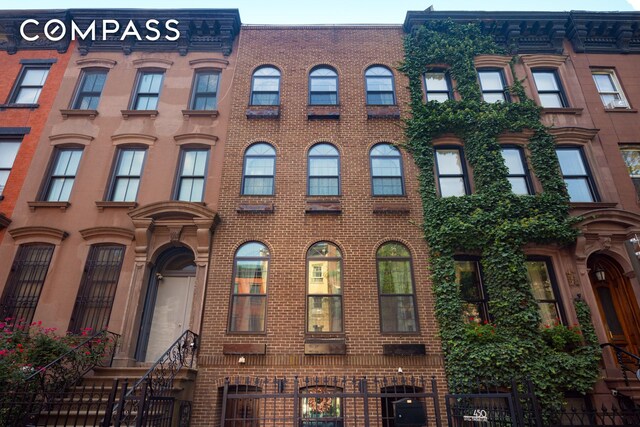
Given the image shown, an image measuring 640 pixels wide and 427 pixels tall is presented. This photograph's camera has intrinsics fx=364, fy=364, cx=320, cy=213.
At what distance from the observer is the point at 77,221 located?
10664 mm

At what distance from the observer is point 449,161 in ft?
38.3

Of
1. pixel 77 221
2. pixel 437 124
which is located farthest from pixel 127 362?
pixel 437 124

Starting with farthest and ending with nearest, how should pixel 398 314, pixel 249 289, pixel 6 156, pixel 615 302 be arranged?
pixel 6 156 < pixel 615 302 < pixel 249 289 < pixel 398 314

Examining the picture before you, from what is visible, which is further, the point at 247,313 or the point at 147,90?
the point at 147,90

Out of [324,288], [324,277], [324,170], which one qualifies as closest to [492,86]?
[324,170]

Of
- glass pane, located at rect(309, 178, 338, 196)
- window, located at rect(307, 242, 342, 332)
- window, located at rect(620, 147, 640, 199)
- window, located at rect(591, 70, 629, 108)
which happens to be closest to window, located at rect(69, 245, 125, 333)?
window, located at rect(307, 242, 342, 332)

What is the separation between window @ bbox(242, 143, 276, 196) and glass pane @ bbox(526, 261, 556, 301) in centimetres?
783

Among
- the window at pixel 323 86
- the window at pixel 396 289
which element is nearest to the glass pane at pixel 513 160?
the window at pixel 396 289

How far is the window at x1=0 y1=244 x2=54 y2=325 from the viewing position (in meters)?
9.85

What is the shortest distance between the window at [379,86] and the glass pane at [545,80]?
17.2 ft

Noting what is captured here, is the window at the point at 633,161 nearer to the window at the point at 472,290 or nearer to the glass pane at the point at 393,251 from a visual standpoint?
the window at the point at 472,290

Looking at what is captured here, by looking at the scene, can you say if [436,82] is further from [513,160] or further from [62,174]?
[62,174]

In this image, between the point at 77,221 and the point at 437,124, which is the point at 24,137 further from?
the point at 437,124

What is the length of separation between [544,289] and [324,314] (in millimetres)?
6140
